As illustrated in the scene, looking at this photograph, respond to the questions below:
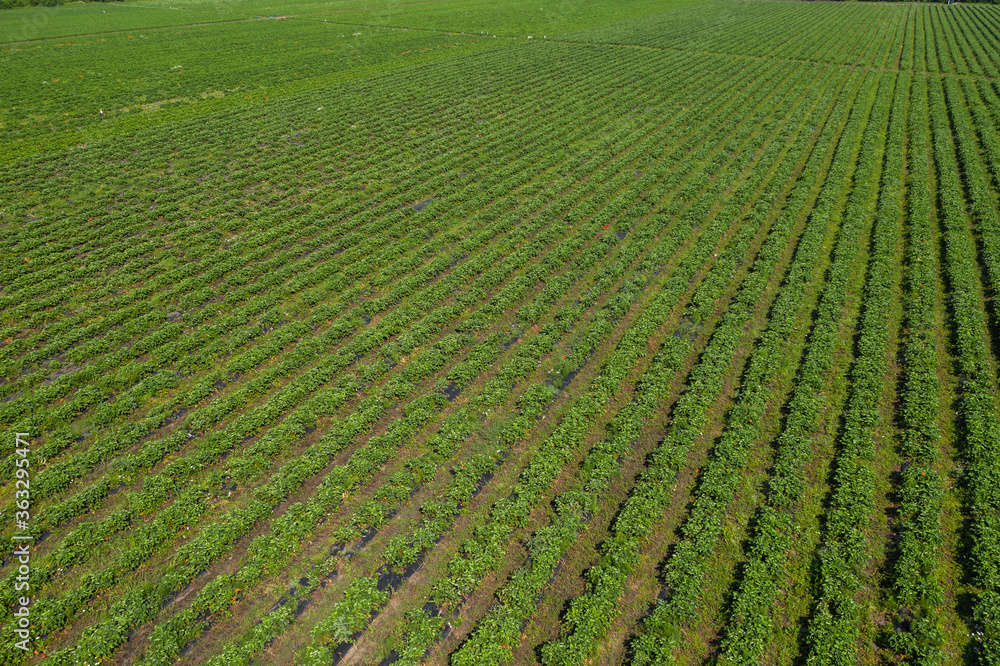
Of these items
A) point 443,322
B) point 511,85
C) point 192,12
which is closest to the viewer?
point 443,322

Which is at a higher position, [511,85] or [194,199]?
[511,85]

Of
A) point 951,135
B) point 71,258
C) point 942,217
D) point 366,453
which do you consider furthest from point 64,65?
point 951,135

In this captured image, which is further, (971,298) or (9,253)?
(9,253)

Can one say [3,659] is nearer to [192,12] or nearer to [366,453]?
[366,453]

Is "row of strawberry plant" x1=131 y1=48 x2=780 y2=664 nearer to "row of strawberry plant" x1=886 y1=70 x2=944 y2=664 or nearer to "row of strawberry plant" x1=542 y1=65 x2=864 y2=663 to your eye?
"row of strawberry plant" x1=542 y1=65 x2=864 y2=663

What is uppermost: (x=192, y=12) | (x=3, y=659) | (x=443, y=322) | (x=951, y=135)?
(x=192, y=12)

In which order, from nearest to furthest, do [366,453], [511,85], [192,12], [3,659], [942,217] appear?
[3,659] → [366,453] → [942,217] → [511,85] → [192,12]

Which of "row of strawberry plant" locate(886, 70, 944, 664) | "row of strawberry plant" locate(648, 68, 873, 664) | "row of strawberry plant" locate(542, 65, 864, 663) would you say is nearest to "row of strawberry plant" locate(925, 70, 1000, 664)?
"row of strawberry plant" locate(886, 70, 944, 664)

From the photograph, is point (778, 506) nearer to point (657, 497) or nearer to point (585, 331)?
point (657, 497)
